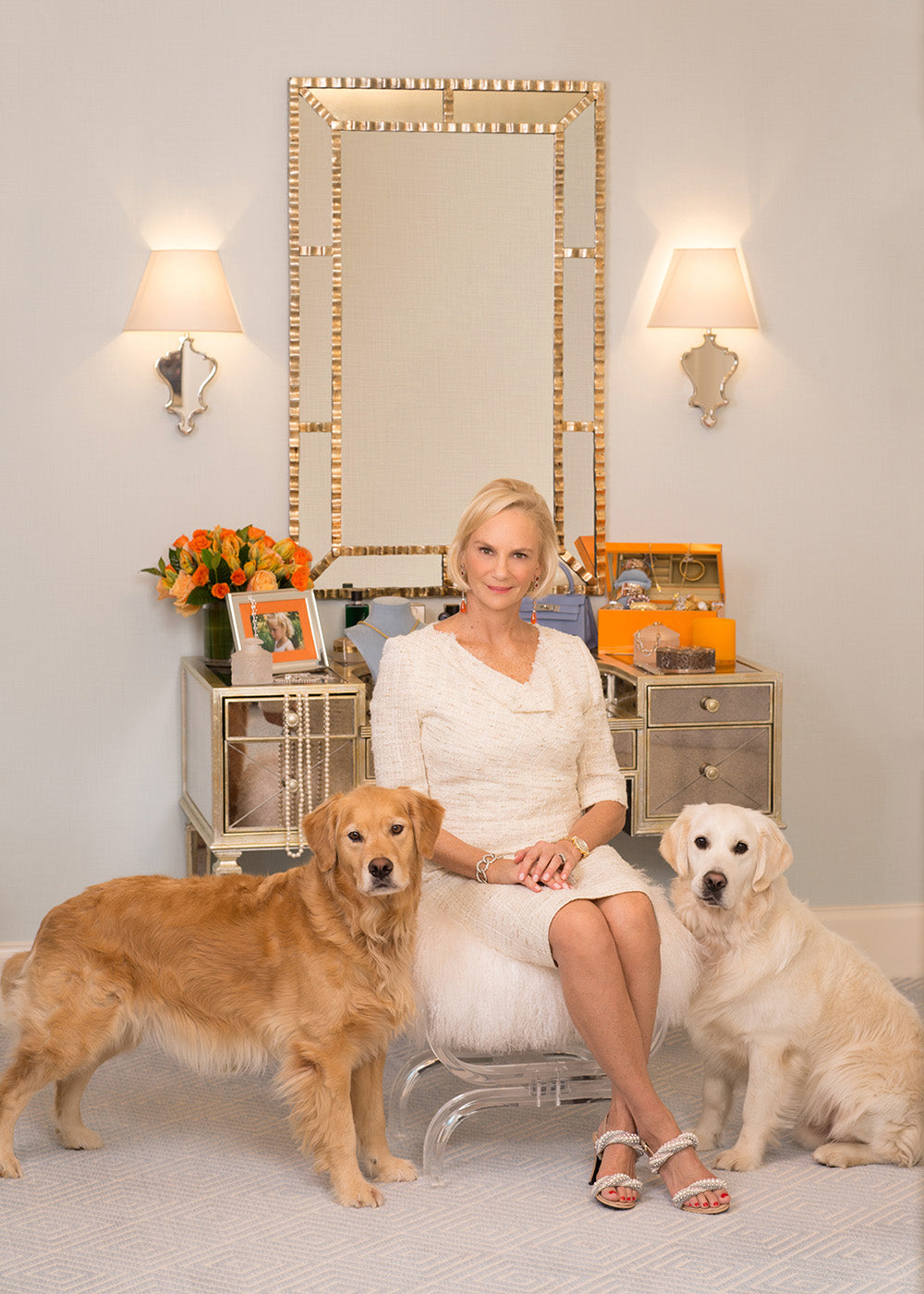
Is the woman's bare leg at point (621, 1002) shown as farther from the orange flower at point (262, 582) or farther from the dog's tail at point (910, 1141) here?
the orange flower at point (262, 582)

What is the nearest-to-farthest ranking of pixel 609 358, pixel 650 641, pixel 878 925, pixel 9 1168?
pixel 9 1168
pixel 650 641
pixel 609 358
pixel 878 925

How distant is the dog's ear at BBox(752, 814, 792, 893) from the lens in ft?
8.18

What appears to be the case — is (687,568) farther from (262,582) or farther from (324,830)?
(324,830)

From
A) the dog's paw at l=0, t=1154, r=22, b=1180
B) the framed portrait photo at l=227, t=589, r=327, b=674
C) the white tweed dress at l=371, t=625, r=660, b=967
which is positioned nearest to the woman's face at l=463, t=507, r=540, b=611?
the white tweed dress at l=371, t=625, r=660, b=967

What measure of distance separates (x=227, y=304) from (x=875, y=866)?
7.63 feet

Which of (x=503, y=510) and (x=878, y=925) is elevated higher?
(x=503, y=510)

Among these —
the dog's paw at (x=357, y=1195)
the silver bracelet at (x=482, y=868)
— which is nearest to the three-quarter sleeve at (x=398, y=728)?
the silver bracelet at (x=482, y=868)

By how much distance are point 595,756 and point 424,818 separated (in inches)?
19.4

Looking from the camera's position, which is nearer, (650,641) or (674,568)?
(650,641)

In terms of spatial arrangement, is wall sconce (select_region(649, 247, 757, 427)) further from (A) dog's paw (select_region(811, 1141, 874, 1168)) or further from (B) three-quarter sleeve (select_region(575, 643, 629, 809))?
(A) dog's paw (select_region(811, 1141, 874, 1168))

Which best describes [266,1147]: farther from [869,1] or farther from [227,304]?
[869,1]

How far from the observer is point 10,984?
2.51 meters

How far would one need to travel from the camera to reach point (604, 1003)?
2301mm

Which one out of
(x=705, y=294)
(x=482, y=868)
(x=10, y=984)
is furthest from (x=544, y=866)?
(x=705, y=294)
